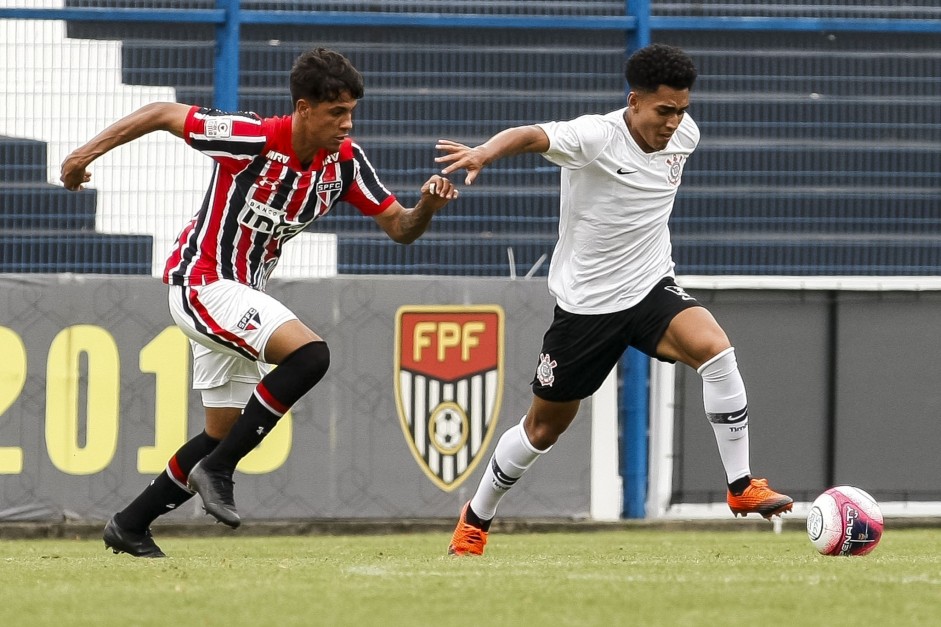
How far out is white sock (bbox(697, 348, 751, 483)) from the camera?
6.00m

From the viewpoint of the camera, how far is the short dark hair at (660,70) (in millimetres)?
6020

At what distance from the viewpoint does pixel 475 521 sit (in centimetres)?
650

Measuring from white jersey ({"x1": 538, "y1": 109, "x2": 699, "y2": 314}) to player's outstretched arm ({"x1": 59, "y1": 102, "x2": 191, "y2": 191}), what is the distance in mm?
1470

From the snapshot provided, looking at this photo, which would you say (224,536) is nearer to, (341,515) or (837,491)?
(341,515)

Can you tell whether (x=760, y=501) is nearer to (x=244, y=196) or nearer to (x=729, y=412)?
(x=729, y=412)

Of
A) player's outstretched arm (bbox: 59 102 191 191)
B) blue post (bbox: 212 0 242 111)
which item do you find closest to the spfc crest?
blue post (bbox: 212 0 242 111)

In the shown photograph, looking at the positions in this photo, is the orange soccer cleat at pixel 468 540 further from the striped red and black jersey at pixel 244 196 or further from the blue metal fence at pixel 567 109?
the blue metal fence at pixel 567 109

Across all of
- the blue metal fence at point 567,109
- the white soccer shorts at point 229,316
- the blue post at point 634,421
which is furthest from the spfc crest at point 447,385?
the white soccer shorts at point 229,316

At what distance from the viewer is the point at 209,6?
963 cm

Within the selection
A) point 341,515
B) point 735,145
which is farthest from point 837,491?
point 735,145

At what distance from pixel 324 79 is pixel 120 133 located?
2.50 feet

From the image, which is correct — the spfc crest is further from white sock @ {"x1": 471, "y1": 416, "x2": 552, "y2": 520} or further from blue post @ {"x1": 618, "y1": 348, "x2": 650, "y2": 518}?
white sock @ {"x1": 471, "y1": 416, "x2": 552, "y2": 520}

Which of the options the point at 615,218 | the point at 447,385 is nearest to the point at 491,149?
the point at 615,218

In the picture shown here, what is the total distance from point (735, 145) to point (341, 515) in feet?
11.3
